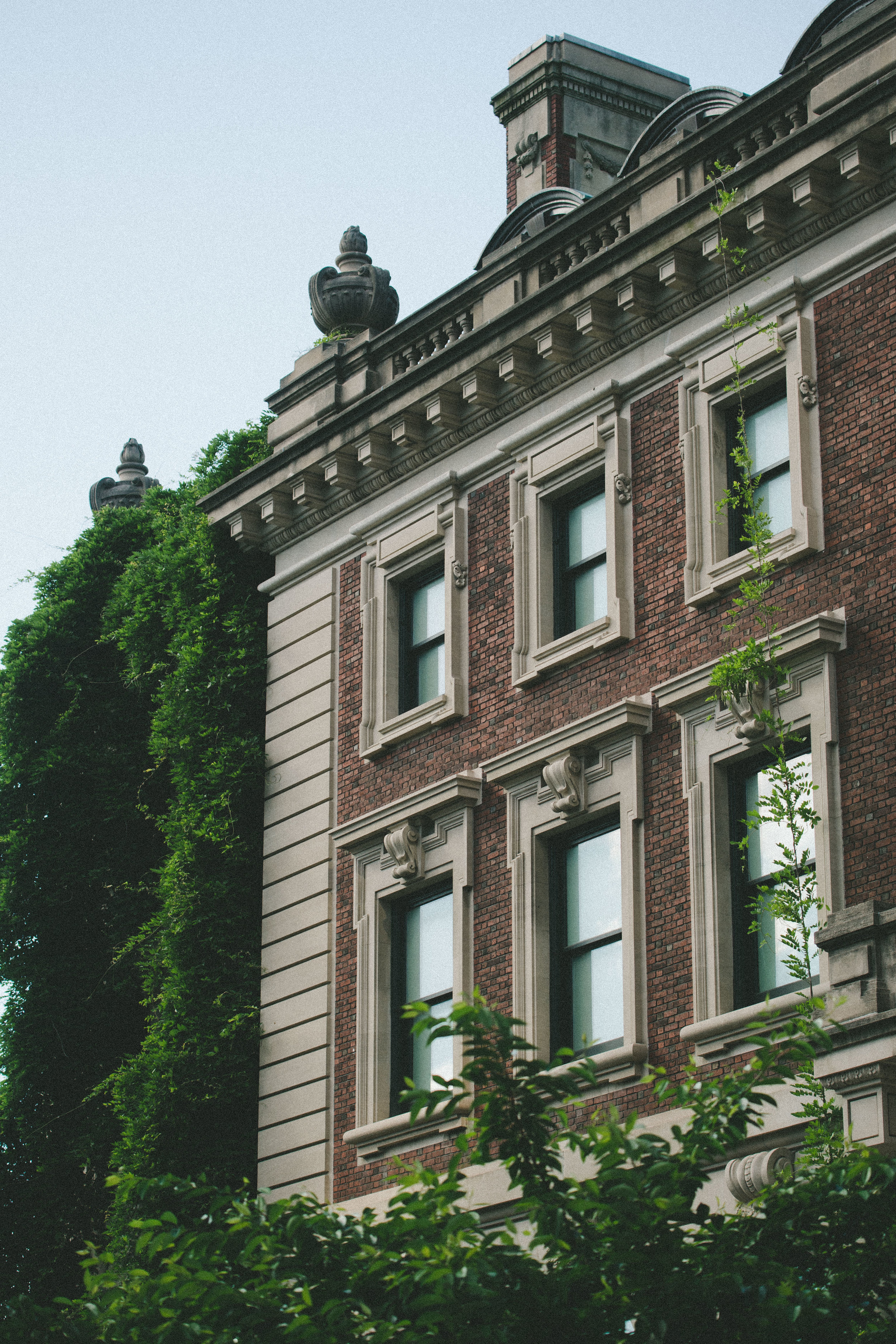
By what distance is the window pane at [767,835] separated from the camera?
54.5ft

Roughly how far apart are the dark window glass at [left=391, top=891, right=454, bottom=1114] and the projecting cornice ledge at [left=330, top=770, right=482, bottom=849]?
0.80 m

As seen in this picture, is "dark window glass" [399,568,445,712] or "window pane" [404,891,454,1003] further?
"dark window glass" [399,568,445,712]

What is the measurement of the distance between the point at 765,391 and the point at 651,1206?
9.68 m

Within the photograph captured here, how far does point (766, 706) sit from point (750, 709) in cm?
13

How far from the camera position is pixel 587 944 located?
1847cm

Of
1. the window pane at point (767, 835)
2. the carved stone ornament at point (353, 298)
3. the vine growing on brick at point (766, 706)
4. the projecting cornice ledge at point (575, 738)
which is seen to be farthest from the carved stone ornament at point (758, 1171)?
the carved stone ornament at point (353, 298)

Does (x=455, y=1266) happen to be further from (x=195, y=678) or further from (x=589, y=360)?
(x=195, y=678)

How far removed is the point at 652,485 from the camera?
18953 millimetres

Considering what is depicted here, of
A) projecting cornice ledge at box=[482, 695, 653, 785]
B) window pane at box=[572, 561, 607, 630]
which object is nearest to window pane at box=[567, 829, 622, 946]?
projecting cornice ledge at box=[482, 695, 653, 785]

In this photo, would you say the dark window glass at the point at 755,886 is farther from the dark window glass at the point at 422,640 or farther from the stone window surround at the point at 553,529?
the dark window glass at the point at 422,640

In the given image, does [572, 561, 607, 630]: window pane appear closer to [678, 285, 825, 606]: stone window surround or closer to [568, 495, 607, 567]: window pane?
[568, 495, 607, 567]: window pane

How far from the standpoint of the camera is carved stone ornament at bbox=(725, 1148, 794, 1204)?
15.7 meters

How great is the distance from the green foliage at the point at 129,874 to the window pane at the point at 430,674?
2510 mm

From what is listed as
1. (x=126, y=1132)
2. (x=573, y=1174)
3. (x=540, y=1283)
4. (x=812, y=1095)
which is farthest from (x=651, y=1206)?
(x=126, y=1132)
